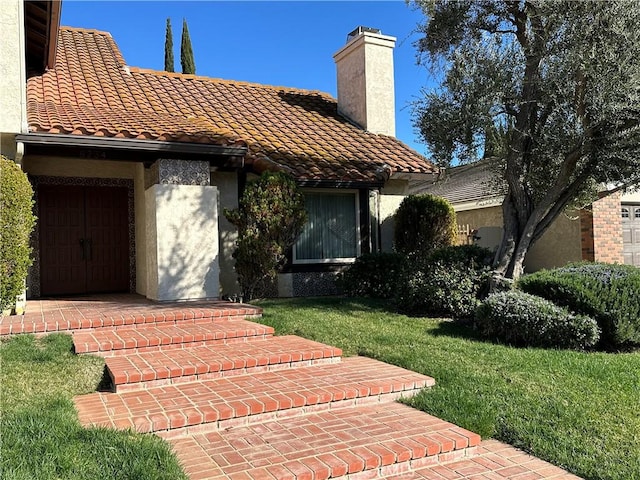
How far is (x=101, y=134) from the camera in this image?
352 inches

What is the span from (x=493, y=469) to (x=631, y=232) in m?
14.1

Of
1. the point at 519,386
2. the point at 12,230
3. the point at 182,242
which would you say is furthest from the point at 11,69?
the point at 519,386

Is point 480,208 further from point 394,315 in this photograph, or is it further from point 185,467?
point 185,467

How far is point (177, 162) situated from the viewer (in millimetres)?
9742

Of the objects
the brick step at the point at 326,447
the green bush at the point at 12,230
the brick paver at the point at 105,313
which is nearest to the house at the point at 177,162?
the brick paver at the point at 105,313

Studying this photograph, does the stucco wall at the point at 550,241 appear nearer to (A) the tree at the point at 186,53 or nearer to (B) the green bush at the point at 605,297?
(B) the green bush at the point at 605,297

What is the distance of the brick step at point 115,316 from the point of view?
7.12 metres

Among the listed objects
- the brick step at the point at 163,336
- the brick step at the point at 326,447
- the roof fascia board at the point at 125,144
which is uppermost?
the roof fascia board at the point at 125,144

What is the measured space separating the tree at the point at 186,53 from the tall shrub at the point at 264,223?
17.4 metres

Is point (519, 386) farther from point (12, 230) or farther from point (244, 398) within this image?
point (12, 230)

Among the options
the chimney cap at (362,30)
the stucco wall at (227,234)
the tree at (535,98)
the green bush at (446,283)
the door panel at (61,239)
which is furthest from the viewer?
the chimney cap at (362,30)

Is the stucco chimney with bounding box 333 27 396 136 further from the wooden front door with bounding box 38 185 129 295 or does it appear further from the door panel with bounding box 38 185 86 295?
the door panel with bounding box 38 185 86 295

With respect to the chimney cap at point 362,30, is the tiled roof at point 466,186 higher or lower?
lower

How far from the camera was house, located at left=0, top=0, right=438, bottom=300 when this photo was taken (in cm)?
952
